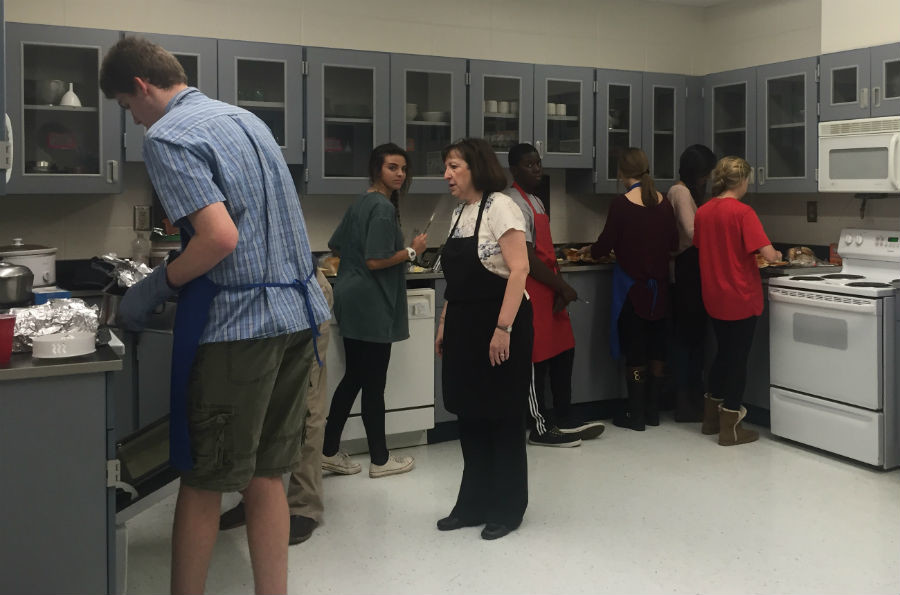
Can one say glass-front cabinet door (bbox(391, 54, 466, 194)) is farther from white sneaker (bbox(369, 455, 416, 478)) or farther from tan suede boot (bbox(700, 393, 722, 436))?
tan suede boot (bbox(700, 393, 722, 436))

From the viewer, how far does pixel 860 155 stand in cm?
437

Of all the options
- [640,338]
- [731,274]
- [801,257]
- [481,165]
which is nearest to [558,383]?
[640,338]

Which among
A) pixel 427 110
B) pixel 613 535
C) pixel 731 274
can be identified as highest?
pixel 427 110

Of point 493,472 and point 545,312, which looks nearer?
point 493,472

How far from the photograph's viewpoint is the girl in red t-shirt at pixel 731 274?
4.25m

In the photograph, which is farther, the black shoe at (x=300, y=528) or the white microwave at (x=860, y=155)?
the white microwave at (x=860, y=155)

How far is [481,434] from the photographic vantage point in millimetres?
3160

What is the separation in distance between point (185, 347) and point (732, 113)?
4.06m

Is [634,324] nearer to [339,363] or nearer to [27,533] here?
[339,363]

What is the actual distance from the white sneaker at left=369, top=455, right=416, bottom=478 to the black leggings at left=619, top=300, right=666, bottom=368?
1.37m

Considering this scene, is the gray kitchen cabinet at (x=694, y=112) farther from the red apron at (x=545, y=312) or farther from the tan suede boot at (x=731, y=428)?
the tan suede boot at (x=731, y=428)

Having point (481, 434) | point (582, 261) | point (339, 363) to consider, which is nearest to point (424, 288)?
point (339, 363)

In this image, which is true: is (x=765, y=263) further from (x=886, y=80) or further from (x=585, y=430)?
(x=585, y=430)

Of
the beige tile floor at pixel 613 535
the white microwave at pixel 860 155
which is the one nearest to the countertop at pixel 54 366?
the beige tile floor at pixel 613 535
